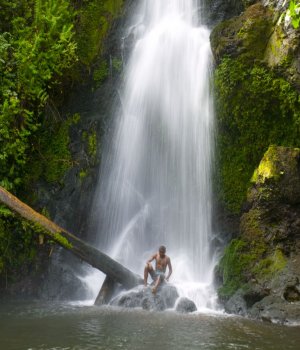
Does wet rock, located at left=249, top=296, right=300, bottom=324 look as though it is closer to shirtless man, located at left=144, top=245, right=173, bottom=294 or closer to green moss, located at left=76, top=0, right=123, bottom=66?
shirtless man, located at left=144, top=245, right=173, bottom=294

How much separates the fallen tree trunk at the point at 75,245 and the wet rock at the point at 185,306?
1.33m

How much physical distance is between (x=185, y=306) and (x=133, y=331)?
2.25 meters

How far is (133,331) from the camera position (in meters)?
6.88

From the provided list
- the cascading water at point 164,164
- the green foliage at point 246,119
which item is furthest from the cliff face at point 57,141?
the green foliage at point 246,119

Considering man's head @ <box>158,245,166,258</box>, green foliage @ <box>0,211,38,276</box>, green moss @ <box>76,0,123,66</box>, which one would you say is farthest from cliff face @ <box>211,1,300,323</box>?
green foliage @ <box>0,211,38,276</box>

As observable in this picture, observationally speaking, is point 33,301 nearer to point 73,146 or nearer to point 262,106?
point 73,146

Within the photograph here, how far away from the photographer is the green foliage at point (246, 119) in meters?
10.4

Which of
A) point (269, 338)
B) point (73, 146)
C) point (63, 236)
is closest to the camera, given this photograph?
point (269, 338)

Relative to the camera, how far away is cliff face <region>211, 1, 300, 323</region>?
8.89 m

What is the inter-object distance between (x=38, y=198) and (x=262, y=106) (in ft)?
19.6

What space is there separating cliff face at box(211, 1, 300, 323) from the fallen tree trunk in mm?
2001

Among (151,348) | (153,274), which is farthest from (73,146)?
A: (151,348)

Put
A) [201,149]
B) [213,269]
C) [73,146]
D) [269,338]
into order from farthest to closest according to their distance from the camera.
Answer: [73,146] < [201,149] < [213,269] < [269,338]

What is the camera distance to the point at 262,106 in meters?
10.6
